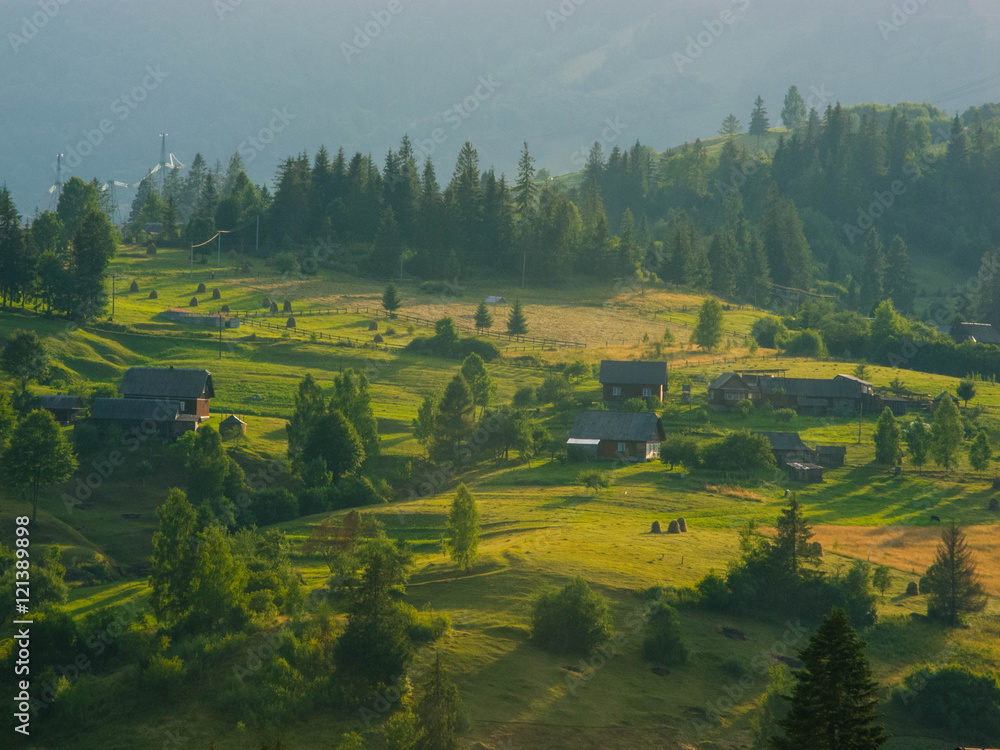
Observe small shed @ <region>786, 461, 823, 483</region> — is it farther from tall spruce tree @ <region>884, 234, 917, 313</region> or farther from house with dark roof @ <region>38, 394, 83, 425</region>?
tall spruce tree @ <region>884, 234, 917, 313</region>

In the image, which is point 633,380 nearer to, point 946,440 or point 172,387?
point 946,440

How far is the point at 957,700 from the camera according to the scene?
37.2 meters

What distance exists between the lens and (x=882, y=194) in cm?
19838

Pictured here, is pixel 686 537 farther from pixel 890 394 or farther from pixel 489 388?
pixel 890 394

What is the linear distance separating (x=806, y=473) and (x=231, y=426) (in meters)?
43.1

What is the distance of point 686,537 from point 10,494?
4124cm

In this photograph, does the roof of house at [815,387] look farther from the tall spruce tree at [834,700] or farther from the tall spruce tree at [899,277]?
the tall spruce tree at [899,277]

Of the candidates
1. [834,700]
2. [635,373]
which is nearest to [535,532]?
[834,700]

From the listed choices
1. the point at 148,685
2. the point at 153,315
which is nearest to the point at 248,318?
the point at 153,315

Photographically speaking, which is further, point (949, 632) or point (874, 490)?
point (874, 490)

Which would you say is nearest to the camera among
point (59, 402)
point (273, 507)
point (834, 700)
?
point (834, 700)

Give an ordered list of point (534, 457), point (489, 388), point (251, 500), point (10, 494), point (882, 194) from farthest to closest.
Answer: point (882, 194) → point (489, 388) → point (534, 457) → point (251, 500) → point (10, 494)

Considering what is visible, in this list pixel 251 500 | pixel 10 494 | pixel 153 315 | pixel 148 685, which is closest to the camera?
pixel 148 685

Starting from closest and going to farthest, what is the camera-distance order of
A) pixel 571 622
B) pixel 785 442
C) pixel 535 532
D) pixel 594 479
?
1. pixel 571 622
2. pixel 535 532
3. pixel 594 479
4. pixel 785 442
